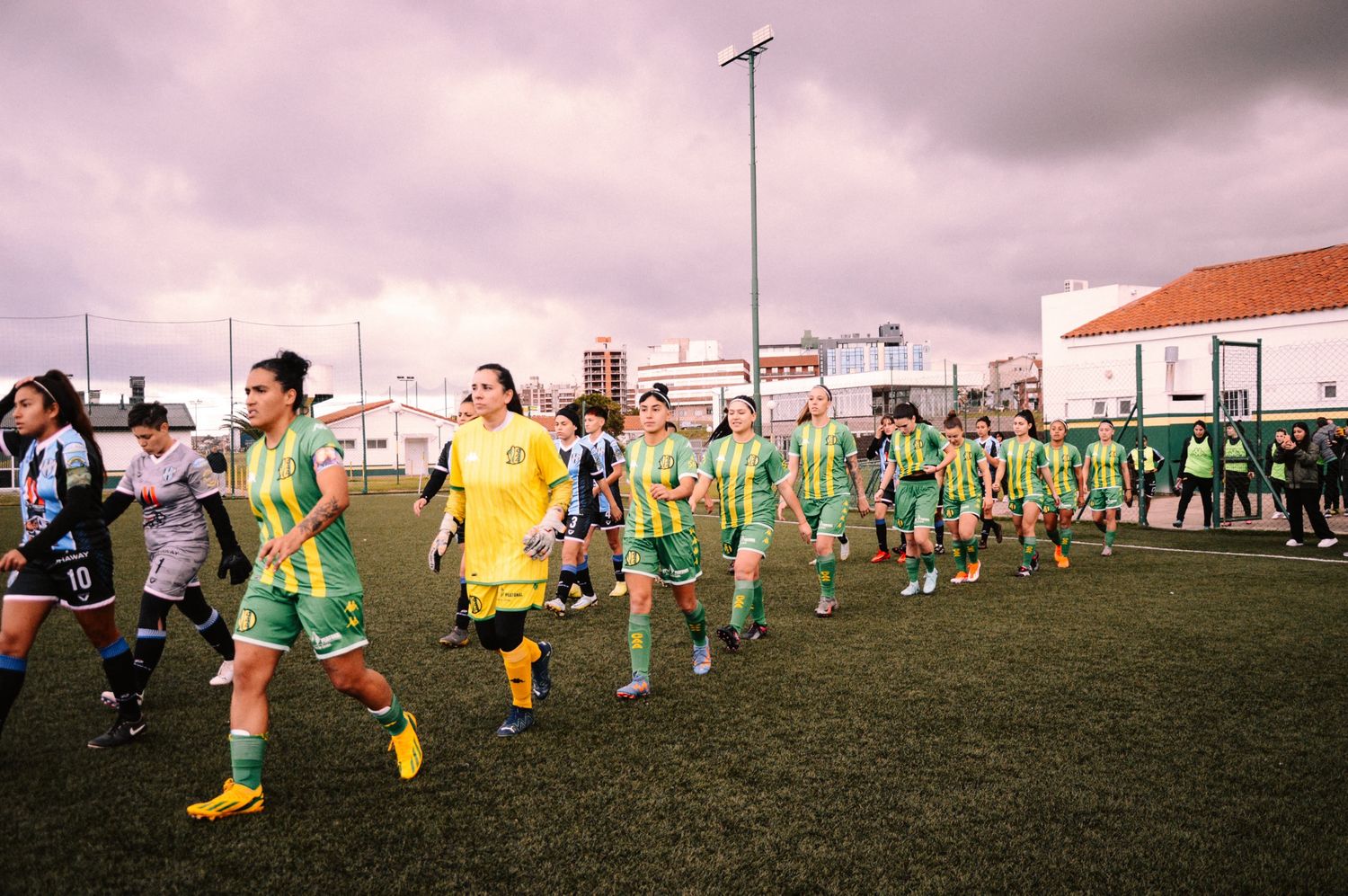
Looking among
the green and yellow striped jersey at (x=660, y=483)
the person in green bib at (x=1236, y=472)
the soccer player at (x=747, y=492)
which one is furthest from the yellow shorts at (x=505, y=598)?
the person in green bib at (x=1236, y=472)

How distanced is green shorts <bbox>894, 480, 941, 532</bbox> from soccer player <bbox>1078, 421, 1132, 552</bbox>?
12.9ft

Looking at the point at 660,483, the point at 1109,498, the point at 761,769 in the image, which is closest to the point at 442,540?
the point at 660,483

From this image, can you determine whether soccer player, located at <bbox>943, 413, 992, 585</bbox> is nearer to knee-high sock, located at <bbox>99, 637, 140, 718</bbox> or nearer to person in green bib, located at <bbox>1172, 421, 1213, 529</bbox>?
person in green bib, located at <bbox>1172, 421, 1213, 529</bbox>

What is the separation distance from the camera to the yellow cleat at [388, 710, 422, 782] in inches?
160

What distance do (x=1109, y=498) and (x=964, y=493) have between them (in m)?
→ 3.63

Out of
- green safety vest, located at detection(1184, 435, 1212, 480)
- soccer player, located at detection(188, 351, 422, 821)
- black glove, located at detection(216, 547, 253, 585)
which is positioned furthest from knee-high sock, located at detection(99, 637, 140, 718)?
green safety vest, located at detection(1184, 435, 1212, 480)

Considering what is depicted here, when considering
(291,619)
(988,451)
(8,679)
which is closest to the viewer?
(291,619)

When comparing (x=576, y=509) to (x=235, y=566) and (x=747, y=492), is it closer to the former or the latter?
(x=747, y=492)

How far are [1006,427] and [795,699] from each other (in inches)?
1762

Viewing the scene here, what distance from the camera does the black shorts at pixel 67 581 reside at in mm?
4180

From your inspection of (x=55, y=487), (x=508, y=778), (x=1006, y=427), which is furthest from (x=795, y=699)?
(x=1006, y=427)

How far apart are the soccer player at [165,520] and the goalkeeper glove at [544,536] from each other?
72.5 inches

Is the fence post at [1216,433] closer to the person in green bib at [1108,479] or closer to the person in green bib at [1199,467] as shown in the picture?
the person in green bib at [1199,467]

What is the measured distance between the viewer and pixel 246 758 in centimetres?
364
